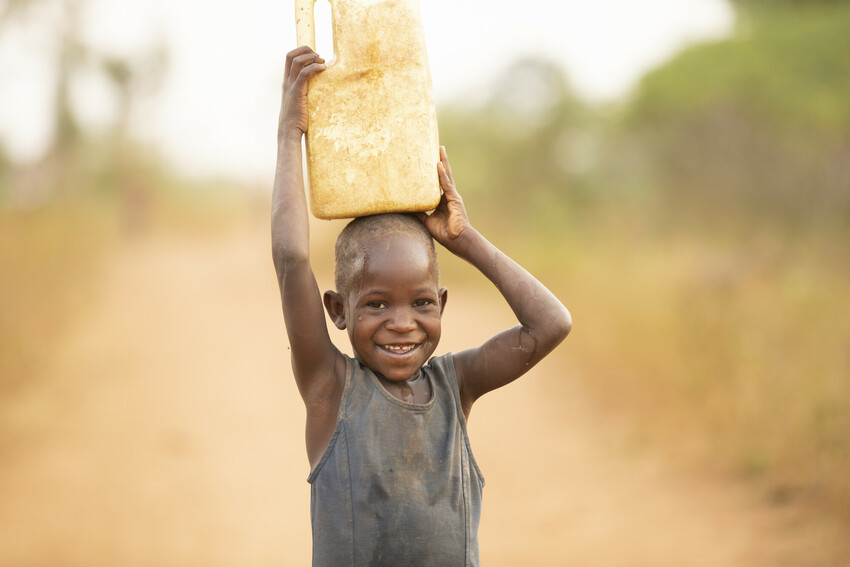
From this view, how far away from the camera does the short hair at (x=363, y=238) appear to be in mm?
1989

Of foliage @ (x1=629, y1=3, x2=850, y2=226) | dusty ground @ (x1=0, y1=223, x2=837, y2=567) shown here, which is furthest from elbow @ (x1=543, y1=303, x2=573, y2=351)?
foliage @ (x1=629, y1=3, x2=850, y2=226)

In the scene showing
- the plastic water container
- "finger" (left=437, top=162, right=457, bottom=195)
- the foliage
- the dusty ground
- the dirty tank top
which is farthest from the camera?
the foliage

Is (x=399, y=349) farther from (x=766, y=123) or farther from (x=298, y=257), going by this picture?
(x=766, y=123)

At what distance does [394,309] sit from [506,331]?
12.7 inches

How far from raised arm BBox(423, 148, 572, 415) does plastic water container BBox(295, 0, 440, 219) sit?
13 centimetres

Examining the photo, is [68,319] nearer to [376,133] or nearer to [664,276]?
[664,276]

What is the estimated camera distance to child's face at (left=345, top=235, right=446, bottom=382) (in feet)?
6.39

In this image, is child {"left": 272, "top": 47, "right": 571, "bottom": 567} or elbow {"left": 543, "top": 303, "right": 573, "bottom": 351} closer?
child {"left": 272, "top": 47, "right": 571, "bottom": 567}

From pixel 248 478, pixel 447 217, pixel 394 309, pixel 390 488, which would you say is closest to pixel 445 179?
pixel 447 217

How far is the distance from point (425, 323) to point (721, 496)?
3992 millimetres

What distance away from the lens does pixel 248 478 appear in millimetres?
5711

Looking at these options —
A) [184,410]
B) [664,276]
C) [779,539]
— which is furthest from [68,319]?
[779,539]

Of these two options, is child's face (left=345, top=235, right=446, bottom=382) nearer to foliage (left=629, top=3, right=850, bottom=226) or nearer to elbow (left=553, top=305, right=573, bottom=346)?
elbow (left=553, top=305, right=573, bottom=346)

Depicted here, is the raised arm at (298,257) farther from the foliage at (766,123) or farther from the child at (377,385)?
the foliage at (766,123)
